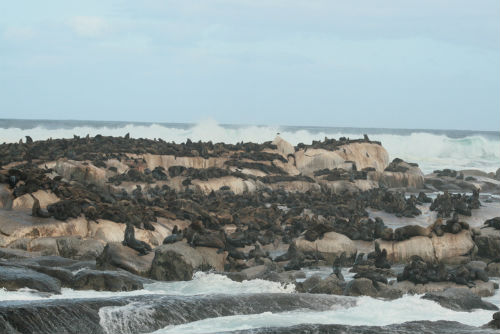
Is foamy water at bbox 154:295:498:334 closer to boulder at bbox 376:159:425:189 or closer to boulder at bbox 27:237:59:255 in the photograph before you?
boulder at bbox 27:237:59:255

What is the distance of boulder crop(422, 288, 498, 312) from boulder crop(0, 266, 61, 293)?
29.6 feet

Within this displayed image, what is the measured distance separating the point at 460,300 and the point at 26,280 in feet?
33.8

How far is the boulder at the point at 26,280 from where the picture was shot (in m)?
16.1

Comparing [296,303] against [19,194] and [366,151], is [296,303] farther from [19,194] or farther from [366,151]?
[366,151]

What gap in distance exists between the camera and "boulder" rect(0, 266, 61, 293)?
16109 mm

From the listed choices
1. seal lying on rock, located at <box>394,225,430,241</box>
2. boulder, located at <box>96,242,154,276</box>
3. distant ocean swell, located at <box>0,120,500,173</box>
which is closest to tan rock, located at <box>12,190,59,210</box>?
boulder, located at <box>96,242,154,276</box>

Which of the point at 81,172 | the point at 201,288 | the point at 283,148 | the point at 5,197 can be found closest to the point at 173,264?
the point at 201,288

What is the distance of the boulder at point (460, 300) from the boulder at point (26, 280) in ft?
29.6

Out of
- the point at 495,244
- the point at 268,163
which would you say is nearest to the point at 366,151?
the point at 268,163

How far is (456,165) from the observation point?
78.8 metres

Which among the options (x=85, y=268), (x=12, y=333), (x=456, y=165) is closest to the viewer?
(x=12, y=333)

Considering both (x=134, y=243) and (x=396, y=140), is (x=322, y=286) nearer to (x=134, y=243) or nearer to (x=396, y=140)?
(x=134, y=243)

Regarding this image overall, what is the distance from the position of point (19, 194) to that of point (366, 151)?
32680 millimetres

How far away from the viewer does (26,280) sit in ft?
53.5
